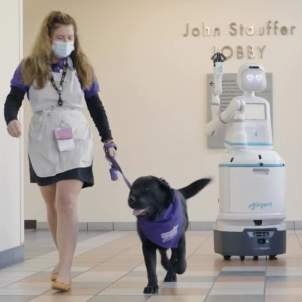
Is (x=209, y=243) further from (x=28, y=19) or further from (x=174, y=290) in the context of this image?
(x=28, y=19)

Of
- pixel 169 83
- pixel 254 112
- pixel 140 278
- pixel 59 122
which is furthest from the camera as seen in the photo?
pixel 169 83

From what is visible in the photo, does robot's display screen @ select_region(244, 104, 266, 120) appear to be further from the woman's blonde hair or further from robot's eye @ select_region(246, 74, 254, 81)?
the woman's blonde hair

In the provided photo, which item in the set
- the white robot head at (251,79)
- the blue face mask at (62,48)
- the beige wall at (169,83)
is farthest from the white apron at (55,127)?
the beige wall at (169,83)

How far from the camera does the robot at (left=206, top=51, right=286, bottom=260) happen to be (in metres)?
5.01

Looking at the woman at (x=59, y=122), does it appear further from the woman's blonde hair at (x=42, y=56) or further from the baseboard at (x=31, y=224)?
the baseboard at (x=31, y=224)

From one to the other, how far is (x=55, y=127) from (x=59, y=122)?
33 mm

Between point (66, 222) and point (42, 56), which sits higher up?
point (42, 56)

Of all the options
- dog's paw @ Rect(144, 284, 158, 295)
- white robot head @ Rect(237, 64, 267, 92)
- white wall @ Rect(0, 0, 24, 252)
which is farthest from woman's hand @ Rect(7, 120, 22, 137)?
white robot head @ Rect(237, 64, 267, 92)

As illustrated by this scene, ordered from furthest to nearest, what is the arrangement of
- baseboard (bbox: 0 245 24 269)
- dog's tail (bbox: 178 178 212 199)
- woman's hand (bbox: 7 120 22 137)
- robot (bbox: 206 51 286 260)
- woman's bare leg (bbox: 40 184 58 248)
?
robot (bbox: 206 51 286 260), baseboard (bbox: 0 245 24 269), dog's tail (bbox: 178 178 212 199), woman's bare leg (bbox: 40 184 58 248), woman's hand (bbox: 7 120 22 137)

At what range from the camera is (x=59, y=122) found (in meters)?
3.58

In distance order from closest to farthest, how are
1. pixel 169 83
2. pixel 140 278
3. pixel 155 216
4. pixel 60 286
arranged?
pixel 155 216, pixel 60 286, pixel 140 278, pixel 169 83

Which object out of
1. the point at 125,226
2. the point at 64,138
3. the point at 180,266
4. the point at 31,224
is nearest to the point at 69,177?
the point at 64,138

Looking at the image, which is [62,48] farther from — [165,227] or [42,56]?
[165,227]

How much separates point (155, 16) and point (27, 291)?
5129mm
